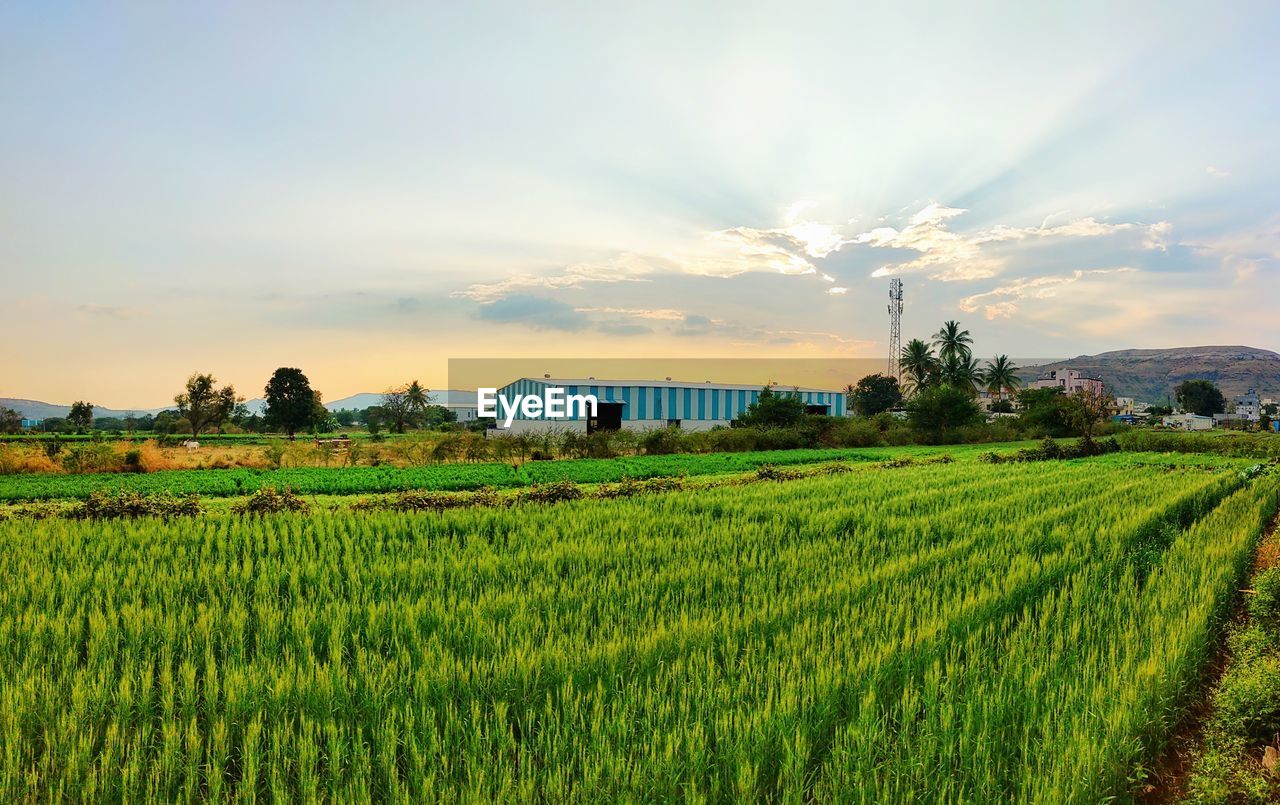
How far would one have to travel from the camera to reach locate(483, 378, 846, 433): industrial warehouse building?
44.9 m

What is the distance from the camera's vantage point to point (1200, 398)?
95.1m

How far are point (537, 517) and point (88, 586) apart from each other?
5.74m

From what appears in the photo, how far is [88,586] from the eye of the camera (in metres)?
7.02

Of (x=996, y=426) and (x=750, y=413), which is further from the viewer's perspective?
(x=996, y=426)

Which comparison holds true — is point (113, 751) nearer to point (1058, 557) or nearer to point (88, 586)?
point (88, 586)

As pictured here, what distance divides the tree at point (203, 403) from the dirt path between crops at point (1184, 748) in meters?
58.4

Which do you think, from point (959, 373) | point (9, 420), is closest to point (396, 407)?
point (9, 420)

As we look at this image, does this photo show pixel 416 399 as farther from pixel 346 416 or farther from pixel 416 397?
pixel 346 416

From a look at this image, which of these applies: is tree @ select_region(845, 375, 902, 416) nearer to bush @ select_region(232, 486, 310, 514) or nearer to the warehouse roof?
the warehouse roof

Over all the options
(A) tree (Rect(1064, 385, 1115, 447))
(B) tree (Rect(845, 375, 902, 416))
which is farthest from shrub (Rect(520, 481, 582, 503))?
(B) tree (Rect(845, 375, 902, 416))

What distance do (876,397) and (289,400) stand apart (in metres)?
65.0

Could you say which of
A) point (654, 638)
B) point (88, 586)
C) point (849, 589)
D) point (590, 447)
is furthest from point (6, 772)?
point (590, 447)

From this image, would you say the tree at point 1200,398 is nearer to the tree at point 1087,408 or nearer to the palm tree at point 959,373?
the palm tree at point 959,373

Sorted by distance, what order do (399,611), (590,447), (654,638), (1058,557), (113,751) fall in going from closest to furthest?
(113,751), (654,638), (399,611), (1058,557), (590,447)
